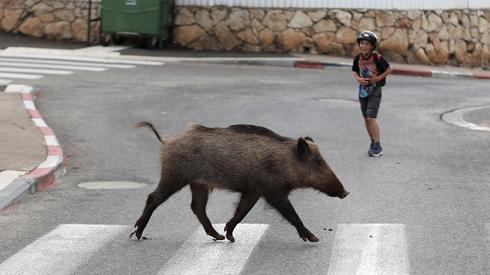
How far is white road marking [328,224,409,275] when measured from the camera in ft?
26.7

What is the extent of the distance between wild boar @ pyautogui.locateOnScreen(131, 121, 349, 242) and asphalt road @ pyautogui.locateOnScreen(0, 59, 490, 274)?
422 mm

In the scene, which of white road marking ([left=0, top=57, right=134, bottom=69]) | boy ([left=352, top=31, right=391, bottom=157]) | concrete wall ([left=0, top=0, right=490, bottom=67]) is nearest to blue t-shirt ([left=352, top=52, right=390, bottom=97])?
boy ([left=352, top=31, right=391, bottom=157])

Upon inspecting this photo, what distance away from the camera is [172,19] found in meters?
28.2

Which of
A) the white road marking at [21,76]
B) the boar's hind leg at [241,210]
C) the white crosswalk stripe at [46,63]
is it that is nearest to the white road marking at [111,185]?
the boar's hind leg at [241,210]

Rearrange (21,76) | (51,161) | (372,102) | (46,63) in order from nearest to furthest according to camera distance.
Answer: (51,161) → (372,102) → (21,76) → (46,63)

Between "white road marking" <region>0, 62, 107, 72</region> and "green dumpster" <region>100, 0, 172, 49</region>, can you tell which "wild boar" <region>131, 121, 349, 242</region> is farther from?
"green dumpster" <region>100, 0, 172, 49</region>

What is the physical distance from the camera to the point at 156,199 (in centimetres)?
918

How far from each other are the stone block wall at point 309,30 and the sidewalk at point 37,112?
51cm

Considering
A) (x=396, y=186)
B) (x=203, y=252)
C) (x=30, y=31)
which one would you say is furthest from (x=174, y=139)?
(x=30, y=31)

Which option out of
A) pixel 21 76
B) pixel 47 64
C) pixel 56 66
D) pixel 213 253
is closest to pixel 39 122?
pixel 21 76

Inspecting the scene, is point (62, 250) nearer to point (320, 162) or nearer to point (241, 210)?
point (241, 210)

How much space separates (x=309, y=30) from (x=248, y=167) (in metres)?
19.1

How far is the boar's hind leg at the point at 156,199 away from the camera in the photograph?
29.9ft

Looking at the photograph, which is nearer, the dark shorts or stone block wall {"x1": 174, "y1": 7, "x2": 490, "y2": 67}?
the dark shorts
